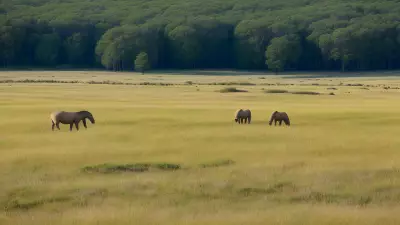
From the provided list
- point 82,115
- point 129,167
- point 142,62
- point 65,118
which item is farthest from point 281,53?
point 129,167

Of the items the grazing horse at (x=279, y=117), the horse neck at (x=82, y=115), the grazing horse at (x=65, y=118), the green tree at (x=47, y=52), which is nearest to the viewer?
the grazing horse at (x=65, y=118)

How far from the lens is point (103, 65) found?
485ft

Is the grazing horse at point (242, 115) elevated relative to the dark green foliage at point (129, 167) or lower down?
elevated

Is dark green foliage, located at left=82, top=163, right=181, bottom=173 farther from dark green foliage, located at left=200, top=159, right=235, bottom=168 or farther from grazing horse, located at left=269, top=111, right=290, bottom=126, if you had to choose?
grazing horse, located at left=269, top=111, right=290, bottom=126

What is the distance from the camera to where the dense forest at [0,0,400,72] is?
452 feet

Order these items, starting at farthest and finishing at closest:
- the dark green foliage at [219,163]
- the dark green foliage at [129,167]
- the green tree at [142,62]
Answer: the green tree at [142,62], the dark green foliage at [219,163], the dark green foliage at [129,167]

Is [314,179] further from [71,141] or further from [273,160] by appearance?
[71,141]

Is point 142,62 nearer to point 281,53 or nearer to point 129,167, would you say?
point 281,53

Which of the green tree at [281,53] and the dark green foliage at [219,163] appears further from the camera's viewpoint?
the green tree at [281,53]

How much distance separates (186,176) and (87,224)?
5320 millimetres

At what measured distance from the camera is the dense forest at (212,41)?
13762 cm

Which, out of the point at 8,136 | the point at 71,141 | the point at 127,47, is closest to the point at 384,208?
the point at 71,141

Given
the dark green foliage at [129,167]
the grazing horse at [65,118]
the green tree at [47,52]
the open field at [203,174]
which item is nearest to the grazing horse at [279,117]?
the open field at [203,174]

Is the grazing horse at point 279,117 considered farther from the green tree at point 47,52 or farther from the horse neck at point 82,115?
the green tree at point 47,52
